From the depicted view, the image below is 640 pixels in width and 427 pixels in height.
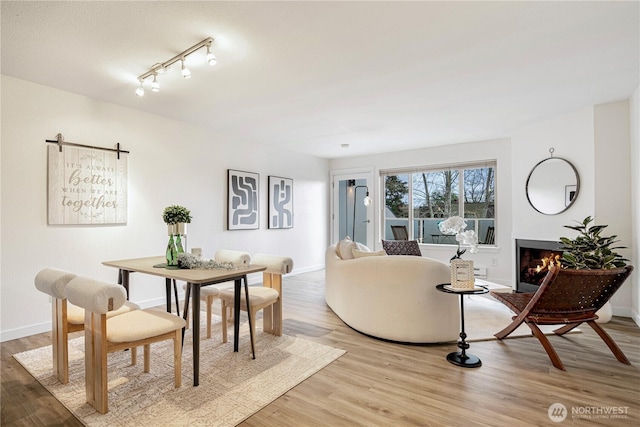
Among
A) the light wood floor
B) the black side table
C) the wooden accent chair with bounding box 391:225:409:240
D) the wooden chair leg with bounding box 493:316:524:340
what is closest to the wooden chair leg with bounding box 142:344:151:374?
the light wood floor

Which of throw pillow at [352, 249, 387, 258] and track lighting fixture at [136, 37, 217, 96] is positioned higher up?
track lighting fixture at [136, 37, 217, 96]

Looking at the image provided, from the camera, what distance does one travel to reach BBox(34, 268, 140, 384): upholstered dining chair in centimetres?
218

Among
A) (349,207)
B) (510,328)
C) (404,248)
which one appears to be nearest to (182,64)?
(510,328)

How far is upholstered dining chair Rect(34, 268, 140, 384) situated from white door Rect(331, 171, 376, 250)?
554 centimetres

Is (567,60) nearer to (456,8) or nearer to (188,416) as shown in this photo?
(456,8)

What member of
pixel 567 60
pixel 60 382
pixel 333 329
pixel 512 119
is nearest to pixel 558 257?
pixel 512 119

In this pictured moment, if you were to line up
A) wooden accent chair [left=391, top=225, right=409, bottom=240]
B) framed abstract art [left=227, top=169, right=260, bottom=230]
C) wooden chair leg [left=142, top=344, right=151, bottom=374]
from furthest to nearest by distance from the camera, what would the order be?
1. wooden accent chair [left=391, top=225, right=409, bottom=240]
2. framed abstract art [left=227, top=169, right=260, bottom=230]
3. wooden chair leg [left=142, top=344, right=151, bottom=374]

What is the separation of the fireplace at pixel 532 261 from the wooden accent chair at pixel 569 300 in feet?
5.74

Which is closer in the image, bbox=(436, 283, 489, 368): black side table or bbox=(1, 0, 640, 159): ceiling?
bbox=(1, 0, 640, 159): ceiling

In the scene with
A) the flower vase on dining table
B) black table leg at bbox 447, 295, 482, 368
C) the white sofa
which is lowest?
black table leg at bbox 447, 295, 482, 368

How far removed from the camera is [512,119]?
4570 millimetres

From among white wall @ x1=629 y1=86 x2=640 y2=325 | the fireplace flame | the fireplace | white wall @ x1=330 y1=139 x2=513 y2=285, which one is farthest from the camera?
white wall @ x1=330 y1=139 x2=513 y2=285

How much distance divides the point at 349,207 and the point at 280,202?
6.58ft

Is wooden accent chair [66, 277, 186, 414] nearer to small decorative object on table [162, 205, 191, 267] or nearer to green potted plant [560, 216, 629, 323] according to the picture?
small decorative object on table [162, 205, 191, 267]
